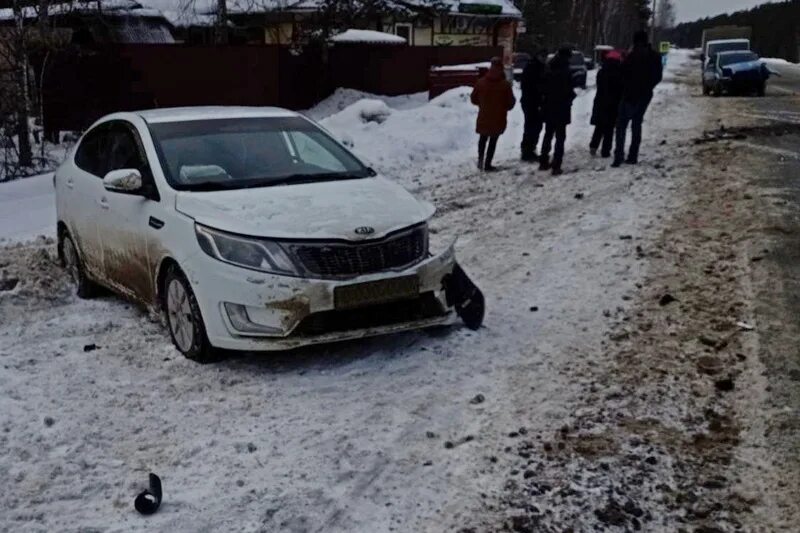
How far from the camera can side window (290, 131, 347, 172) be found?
20.3 feet

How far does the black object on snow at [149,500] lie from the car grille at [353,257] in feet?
5.40

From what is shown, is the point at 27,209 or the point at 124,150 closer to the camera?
the point at 124,150

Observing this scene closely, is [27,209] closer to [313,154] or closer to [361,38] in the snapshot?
[313,154]

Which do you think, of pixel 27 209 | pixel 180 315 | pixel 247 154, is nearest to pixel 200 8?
pixel 27 209

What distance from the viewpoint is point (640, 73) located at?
1166 centimetres

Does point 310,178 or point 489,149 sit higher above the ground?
point 310,178

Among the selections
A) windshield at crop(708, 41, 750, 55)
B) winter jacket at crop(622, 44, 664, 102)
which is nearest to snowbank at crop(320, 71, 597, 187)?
winter jacket at crop(622, 44, 664, 102)

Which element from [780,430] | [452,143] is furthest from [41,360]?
[452,143]

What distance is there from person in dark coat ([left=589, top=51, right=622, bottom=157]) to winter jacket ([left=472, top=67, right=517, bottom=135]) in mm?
1298

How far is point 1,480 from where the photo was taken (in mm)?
3803

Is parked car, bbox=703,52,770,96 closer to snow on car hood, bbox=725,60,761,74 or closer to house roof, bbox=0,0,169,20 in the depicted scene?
snow on car hood, bbox=725,60,761,74

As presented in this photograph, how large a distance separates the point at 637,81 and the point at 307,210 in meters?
7.84

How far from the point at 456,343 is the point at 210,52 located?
1694 cm

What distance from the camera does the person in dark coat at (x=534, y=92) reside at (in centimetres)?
1266
